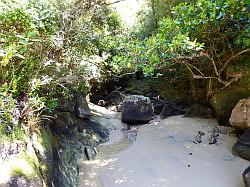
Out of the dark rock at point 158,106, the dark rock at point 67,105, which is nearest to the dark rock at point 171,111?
the dark rock at point 158,106

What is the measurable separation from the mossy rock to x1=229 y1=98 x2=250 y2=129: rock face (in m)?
0.73

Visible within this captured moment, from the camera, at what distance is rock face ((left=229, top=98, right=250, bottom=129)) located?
6.12 metres

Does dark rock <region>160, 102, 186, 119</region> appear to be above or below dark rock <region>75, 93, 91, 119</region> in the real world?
below

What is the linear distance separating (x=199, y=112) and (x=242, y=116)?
5.68 feet

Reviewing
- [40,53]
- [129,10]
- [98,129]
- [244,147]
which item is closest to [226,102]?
[244,147]

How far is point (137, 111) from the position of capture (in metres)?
8.23

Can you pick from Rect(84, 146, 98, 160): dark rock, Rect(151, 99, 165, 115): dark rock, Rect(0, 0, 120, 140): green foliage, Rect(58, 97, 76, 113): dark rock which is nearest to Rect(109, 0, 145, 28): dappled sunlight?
Rect(151, 99, 165, 115): dark rock

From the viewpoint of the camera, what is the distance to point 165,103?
9.11 meters

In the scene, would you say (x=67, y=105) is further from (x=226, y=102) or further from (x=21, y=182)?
(x=226, y=102)

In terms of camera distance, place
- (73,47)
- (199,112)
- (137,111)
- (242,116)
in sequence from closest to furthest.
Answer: (73,47), (242,116), (199,112), (137,111)

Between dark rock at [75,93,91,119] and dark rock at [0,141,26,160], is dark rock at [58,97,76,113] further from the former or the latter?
dark rock at [0,141,26,160]

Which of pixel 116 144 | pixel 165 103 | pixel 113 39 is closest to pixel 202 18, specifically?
pixel 113 39

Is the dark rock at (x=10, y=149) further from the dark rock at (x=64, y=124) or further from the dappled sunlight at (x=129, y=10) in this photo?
the dappled sunlight at (x=129, y=10)

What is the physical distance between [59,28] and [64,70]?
73 cm
